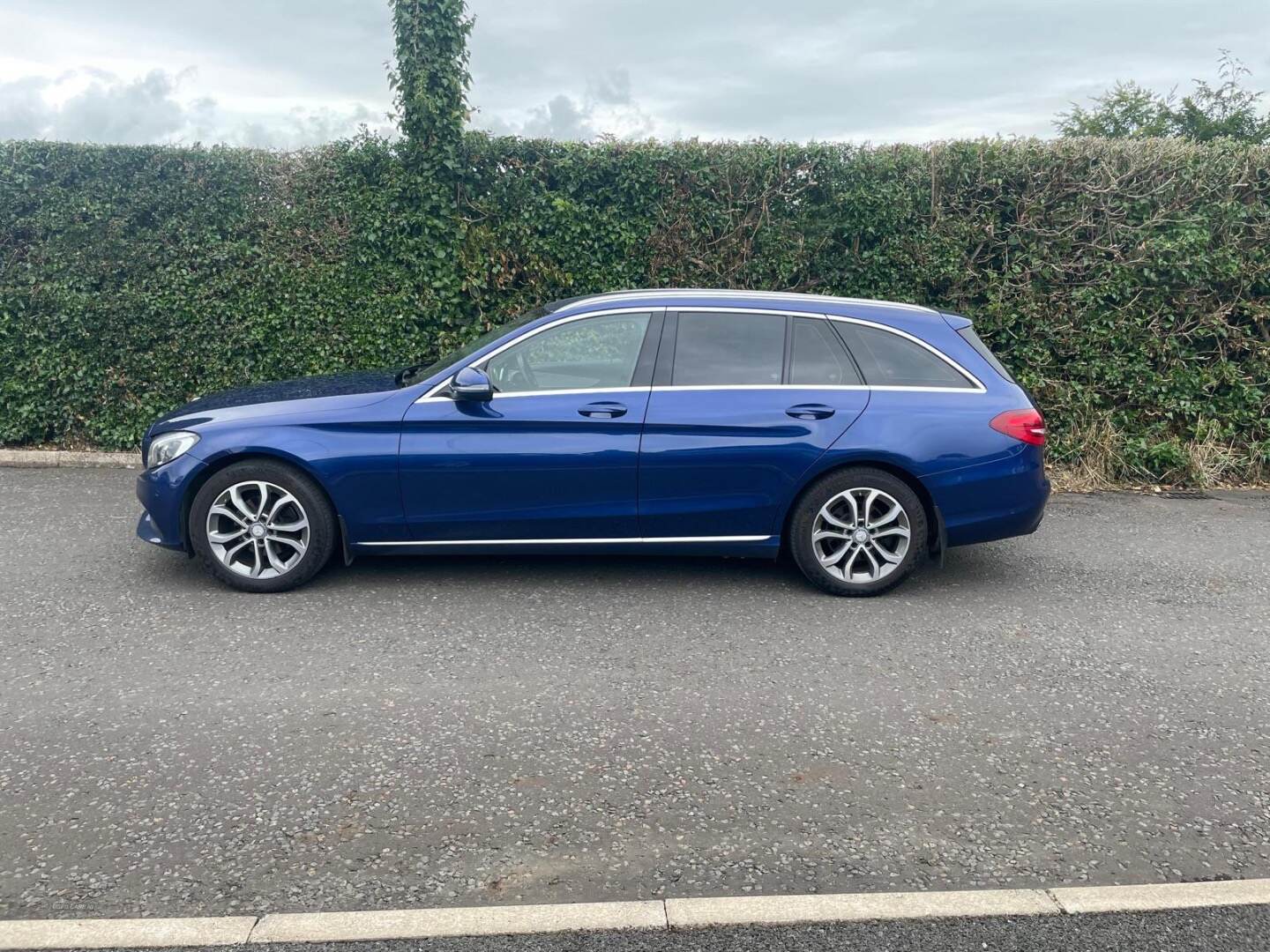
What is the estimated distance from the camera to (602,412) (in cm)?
537

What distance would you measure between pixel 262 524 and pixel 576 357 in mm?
1870

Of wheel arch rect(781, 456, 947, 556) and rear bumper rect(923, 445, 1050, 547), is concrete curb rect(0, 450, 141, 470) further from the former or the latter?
rear bumper rect(923, 445, 1050, 547)

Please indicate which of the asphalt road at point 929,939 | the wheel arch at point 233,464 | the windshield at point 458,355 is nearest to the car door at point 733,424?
the windshield at point 458,355

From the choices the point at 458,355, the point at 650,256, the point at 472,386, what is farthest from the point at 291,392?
the point at 650,256

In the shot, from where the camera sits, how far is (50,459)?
8953 millimetres

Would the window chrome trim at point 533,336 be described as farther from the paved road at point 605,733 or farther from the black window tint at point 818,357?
the paved road at point 605,733

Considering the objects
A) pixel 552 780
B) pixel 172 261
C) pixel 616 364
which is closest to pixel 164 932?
pixel 552 780

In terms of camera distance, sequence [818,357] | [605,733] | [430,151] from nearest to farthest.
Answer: [605,733]
[818,357]
[430,151]

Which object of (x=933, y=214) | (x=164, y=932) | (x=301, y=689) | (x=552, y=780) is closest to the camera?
(x=164, y=932)

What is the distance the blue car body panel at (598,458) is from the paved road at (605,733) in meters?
0.37

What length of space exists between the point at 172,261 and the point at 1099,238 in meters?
7.99

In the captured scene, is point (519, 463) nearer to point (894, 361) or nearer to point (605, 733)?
point (605, 733)

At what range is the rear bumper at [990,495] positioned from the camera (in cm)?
Result: 545

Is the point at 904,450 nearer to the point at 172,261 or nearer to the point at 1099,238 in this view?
the point at 1099,238
